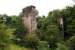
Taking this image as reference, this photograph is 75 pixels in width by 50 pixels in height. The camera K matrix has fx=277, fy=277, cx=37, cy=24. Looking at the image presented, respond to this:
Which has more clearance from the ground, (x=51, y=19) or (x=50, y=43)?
(x=51, y=19)

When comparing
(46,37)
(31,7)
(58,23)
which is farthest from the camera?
(58,23)

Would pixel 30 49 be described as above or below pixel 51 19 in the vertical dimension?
below

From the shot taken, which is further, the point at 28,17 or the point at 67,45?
the point at 28,17

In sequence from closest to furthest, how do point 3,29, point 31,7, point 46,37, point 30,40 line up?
point 3,29, point 30,40, point 46,37, point 31,7

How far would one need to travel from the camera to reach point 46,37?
11.2m

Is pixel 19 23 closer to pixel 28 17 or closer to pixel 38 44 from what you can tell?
pixel 28 17

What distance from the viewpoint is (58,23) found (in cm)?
1350

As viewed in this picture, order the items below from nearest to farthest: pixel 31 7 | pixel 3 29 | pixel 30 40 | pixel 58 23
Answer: pixel 3 29 → pixel 30 40 → pixel 31 7 → pixel 58 23

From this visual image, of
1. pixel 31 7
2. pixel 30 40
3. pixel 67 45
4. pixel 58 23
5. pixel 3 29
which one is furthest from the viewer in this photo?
pixel 58 23

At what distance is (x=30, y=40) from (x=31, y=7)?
7.96 feet

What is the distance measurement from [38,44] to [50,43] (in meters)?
0.80

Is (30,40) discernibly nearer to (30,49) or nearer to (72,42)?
(30,49)

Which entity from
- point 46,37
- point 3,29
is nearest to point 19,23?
point 46,37

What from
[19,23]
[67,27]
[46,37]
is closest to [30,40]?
[46,37]
